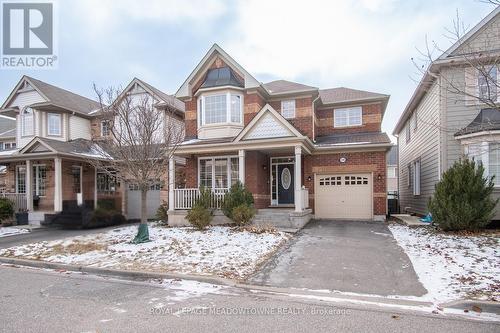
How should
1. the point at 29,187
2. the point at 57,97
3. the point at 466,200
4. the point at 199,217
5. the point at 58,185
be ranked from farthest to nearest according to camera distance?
the point at 57,97
the point at 29,187
the point at 58,185
the point at 199,217
the point at 466,200

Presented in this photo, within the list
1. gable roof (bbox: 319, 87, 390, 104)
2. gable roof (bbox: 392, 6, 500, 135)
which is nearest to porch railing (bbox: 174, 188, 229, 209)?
gable roof (bbox: 319, 87, 390, 104)

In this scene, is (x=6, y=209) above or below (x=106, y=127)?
below

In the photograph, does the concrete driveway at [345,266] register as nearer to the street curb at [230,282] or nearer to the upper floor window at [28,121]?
the street curb at [230,282]

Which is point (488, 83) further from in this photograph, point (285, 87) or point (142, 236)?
point (285, 87)

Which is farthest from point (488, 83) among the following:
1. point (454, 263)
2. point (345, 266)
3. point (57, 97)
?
point (57, 97)

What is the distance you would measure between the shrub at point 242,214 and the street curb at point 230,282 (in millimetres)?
5509

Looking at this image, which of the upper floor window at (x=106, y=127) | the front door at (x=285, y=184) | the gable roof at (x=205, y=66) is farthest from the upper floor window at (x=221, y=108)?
the upper floor window at (x=106, y=127)

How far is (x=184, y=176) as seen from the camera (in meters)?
17.8

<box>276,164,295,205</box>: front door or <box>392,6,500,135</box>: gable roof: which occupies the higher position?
<box>392,6,500,135</box>: gable roof

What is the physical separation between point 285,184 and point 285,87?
491 cm

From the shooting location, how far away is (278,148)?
47.4 ft

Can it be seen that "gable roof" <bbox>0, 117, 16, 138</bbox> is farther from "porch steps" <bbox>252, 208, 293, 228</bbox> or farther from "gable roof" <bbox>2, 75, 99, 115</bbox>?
"porch steps" <bbox>252, 208, 293, 228</bbox>

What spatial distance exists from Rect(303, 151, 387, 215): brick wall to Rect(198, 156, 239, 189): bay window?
346 centimetres

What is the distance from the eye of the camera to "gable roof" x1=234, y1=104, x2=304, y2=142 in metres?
13.7
